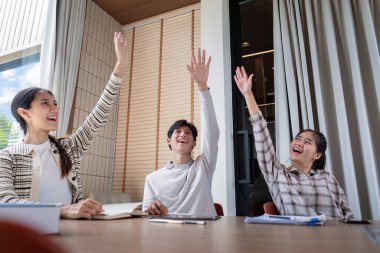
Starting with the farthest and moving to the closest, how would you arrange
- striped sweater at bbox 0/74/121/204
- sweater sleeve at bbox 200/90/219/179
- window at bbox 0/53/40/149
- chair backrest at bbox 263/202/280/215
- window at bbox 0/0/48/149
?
window at bbox 0/0/48/149, window at bbox 0/53/40/149, sweater sleeve at bbox 200/90/219/179, chair backrest at bbox 263/202/280/215, striped sweater at bbox 0/74/121/204

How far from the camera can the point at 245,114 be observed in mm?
3264

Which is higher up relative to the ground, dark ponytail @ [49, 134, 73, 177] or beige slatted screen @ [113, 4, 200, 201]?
beige slatted screen @ [113, 4, 200, 201]

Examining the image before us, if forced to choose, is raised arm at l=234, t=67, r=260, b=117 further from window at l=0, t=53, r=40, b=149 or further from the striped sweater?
window at l=0, t=53, r=40, b=149

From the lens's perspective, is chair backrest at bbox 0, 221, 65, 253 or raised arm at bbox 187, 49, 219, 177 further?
raised arm at bbox 187, 49, 219, 177

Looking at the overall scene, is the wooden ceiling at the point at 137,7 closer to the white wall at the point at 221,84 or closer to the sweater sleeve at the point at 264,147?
the white wall at the point at 221,84

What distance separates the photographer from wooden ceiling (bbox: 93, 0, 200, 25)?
3.72 meters

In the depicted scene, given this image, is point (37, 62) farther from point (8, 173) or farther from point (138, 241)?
point (138, 241)

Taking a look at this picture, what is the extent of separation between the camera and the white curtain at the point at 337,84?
2.46m

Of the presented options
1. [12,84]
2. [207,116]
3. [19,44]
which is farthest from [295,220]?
[19,44]

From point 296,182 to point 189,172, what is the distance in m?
0.65

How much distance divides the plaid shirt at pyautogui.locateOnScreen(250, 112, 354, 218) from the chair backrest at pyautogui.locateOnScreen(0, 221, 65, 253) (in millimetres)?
1796

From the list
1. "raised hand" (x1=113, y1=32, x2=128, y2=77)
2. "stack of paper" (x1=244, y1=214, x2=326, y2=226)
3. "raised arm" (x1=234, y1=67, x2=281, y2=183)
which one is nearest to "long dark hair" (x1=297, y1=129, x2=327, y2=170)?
"raised arm" (x1=234, y1=67, x2=281, y2=183)

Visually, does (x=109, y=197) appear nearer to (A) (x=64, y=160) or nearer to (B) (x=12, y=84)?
(B) (x=12, y=84)

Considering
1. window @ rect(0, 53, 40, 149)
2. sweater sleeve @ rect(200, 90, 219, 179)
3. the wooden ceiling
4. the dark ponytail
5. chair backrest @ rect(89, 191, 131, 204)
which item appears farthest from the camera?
the wooden ceiling
